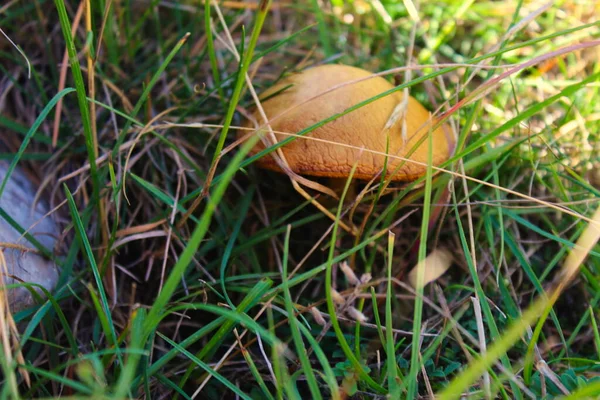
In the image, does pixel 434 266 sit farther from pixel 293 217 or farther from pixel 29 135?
pixel 29 135

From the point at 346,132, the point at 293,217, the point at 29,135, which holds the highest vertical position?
the point at 29,135

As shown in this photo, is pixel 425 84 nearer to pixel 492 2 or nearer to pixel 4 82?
pixel 492 2

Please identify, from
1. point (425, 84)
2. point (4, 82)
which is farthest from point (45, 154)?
point (425, 84)

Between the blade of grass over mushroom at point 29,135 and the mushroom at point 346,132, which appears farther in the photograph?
the mushroom at point 346,132

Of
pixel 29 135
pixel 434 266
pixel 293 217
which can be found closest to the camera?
pixel 29 135

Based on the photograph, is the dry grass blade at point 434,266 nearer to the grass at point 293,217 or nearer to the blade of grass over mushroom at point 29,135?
the grass at point 293,217

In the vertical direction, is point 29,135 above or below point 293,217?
above

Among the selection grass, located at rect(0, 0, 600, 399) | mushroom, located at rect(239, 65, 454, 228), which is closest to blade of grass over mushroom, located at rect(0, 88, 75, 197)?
grass, located at rect(0, 0, 600, 399)

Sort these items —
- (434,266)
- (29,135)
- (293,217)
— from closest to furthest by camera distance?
1. (29,135)
2. (434,266)
3. (293,217)

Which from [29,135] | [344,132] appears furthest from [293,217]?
[29,135]

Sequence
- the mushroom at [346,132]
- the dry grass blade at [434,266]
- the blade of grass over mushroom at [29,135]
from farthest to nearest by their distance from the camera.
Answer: the dry grass blade at [434,266] < the mushroom at [346,132] < the blade of grass over mushroom at [29,135]

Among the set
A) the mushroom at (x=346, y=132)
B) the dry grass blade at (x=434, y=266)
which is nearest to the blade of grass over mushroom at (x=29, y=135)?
the mushroom at (x=346, y=132)
